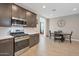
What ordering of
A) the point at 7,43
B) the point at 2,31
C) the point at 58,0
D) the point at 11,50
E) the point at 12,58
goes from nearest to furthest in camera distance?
the point at 12,58, the point at 58,0, the point at 7,43, the point at 11,50, the point at 2,31

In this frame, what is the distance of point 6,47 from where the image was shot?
3375 millimetres

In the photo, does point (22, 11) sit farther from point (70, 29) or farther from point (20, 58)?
point (70, 29)

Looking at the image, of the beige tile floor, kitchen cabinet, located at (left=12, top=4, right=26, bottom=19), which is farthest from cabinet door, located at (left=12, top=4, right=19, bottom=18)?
the beige tile floor

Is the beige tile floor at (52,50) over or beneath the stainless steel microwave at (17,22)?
beneath

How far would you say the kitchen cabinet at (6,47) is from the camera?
10.4 feet

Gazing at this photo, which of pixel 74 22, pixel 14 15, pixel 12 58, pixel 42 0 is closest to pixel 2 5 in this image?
pixel 14 15

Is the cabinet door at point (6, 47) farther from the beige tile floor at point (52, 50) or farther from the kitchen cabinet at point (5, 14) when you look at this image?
the beige tile floor at point (52, 50)

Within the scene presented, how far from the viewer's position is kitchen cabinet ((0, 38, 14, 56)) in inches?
125

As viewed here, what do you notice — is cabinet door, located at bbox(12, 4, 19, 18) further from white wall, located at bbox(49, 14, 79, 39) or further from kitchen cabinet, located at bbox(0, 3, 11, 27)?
white wall, located at bbox(49, 14, 79, 39)

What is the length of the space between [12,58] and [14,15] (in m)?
3.55

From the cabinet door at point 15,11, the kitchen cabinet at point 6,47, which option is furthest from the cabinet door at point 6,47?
the cabinet door at point 15,11

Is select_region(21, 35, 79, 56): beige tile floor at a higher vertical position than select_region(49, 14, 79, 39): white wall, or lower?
lower

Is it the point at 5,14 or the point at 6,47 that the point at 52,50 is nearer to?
the point at 6,47

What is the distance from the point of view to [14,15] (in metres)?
4.36
